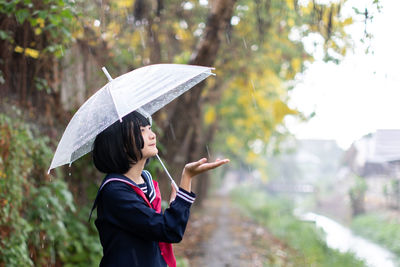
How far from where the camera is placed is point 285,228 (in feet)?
42.5

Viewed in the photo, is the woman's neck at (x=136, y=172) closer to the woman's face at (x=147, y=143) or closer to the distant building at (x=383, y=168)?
the woman's face at (x=147, y=143)

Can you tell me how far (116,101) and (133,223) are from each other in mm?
635

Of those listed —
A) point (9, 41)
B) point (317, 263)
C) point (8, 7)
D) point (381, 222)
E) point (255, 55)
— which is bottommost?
point (381, 222)

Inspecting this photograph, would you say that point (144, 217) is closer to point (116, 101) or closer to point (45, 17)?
point (116, 101)

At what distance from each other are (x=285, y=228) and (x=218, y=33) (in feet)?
27.2

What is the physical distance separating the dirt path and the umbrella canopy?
605 centimetres

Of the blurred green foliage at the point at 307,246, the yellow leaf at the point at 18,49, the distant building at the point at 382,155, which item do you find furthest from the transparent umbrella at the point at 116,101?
the distant building at the point at 382,155

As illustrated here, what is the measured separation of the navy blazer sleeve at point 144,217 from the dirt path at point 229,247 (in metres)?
6.22

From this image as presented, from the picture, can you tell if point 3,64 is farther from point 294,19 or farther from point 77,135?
point 294,19

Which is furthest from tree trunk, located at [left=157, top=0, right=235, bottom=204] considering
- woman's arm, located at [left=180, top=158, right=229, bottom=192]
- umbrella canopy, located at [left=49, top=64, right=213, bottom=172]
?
woman's arm, located at [left=180, top=158, right=229, bottom=192]

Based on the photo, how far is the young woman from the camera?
197 cm

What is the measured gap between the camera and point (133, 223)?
1.97 meters

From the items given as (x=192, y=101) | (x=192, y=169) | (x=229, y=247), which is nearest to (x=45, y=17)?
(x=192, y=169)

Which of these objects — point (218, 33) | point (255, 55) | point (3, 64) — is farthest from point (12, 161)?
point (255, 55)
